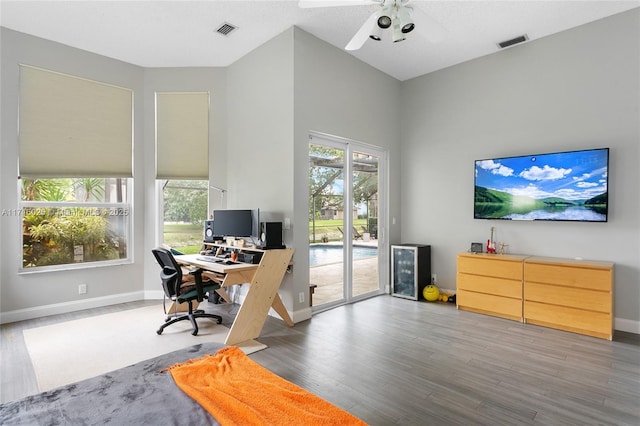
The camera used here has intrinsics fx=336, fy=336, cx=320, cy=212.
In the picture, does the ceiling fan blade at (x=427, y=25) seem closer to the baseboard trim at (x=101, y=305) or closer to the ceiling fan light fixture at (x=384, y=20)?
the ceiling fan light fixture at (x=384, y=20)

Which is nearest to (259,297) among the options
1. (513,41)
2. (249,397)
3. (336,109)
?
(249,397)

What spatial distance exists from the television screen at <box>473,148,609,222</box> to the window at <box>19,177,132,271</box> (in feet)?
16.4

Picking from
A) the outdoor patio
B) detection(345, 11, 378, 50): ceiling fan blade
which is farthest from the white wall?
detection(345, 11, 378, 50): ceiling fan blade

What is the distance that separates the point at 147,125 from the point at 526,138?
5.18 meters

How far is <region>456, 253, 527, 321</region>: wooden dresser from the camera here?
389 cm

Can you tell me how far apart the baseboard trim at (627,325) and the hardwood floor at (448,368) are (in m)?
0.15

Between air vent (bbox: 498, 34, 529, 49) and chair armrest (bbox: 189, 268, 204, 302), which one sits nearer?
chair armrest (bbox: 189, 268, 204, 302)

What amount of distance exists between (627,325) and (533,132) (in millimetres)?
2378

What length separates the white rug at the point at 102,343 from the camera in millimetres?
2734

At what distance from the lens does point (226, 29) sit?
12.9 feet

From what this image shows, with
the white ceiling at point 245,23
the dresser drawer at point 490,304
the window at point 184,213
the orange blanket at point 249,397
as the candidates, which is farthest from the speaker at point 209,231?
the dresser drawer at point 490,304

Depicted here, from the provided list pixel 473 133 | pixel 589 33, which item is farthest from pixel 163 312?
pixel 589 33

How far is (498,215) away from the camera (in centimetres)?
440

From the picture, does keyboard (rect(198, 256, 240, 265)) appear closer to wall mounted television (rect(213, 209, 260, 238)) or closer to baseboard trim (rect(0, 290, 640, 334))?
wall mounted television (rect(213, 209, 260, 238))
